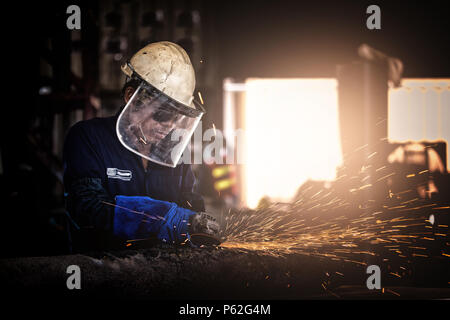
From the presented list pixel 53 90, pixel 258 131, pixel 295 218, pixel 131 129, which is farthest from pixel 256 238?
pixel 258 131

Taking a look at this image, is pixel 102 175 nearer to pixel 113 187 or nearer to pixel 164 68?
pixel 113 187

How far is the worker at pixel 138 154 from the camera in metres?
1.44

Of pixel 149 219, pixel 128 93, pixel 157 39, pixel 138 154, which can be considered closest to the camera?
pixel 149 219

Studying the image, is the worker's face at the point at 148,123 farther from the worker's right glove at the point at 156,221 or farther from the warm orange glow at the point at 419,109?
the warm orange glow at the point at 419,109

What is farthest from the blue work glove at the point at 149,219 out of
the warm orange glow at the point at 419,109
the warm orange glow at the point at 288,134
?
the warm orange glow at the point at 419,109

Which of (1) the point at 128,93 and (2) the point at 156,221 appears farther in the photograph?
(1) the point at 128,93

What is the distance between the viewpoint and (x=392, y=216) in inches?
63.2

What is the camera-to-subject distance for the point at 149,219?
56.4 inches

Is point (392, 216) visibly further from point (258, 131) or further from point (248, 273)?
point (258, 131)

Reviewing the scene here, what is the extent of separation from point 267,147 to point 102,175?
523cm

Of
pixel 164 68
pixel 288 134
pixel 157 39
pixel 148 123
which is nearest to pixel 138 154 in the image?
pixel 148 123

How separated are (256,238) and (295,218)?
263 mm

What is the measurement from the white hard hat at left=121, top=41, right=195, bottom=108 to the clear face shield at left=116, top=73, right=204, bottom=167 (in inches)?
3.1

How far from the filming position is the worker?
144 cm
